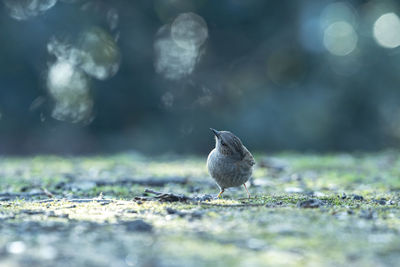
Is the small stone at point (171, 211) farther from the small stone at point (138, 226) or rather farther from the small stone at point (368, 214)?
the small stone at point (368, 214)

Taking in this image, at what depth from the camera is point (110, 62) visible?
43.9 ft

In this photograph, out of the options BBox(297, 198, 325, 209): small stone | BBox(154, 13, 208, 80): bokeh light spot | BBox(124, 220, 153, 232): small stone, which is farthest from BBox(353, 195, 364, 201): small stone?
BBox(154, 13, 208, 80): bokeh light spot

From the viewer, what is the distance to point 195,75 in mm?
14133

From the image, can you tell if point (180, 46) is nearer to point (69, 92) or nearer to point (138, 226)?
point (69, 92)

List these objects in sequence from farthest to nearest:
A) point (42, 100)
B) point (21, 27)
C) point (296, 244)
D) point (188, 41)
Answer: point (188, 41)
point (42, 100)
point (21, 27)
point (296, 244)

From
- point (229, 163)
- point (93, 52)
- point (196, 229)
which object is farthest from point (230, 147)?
point (93, 52)

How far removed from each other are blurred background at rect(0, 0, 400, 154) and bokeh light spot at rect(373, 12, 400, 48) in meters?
0.03

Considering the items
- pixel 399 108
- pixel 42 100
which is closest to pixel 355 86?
pixel 399 108

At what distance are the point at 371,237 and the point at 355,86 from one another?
35.5 ft

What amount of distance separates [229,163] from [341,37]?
8.85 m

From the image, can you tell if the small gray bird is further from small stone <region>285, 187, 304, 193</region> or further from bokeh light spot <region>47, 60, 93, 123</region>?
bokeh light spot <region>47, 60, 93, 123</region>

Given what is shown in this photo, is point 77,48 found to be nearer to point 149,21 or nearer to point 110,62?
point 110,62

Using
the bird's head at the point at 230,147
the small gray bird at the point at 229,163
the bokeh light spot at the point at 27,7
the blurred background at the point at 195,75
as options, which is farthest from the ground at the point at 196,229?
the bokeh light spot at the point at 27,7

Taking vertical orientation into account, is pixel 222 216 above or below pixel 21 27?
below
